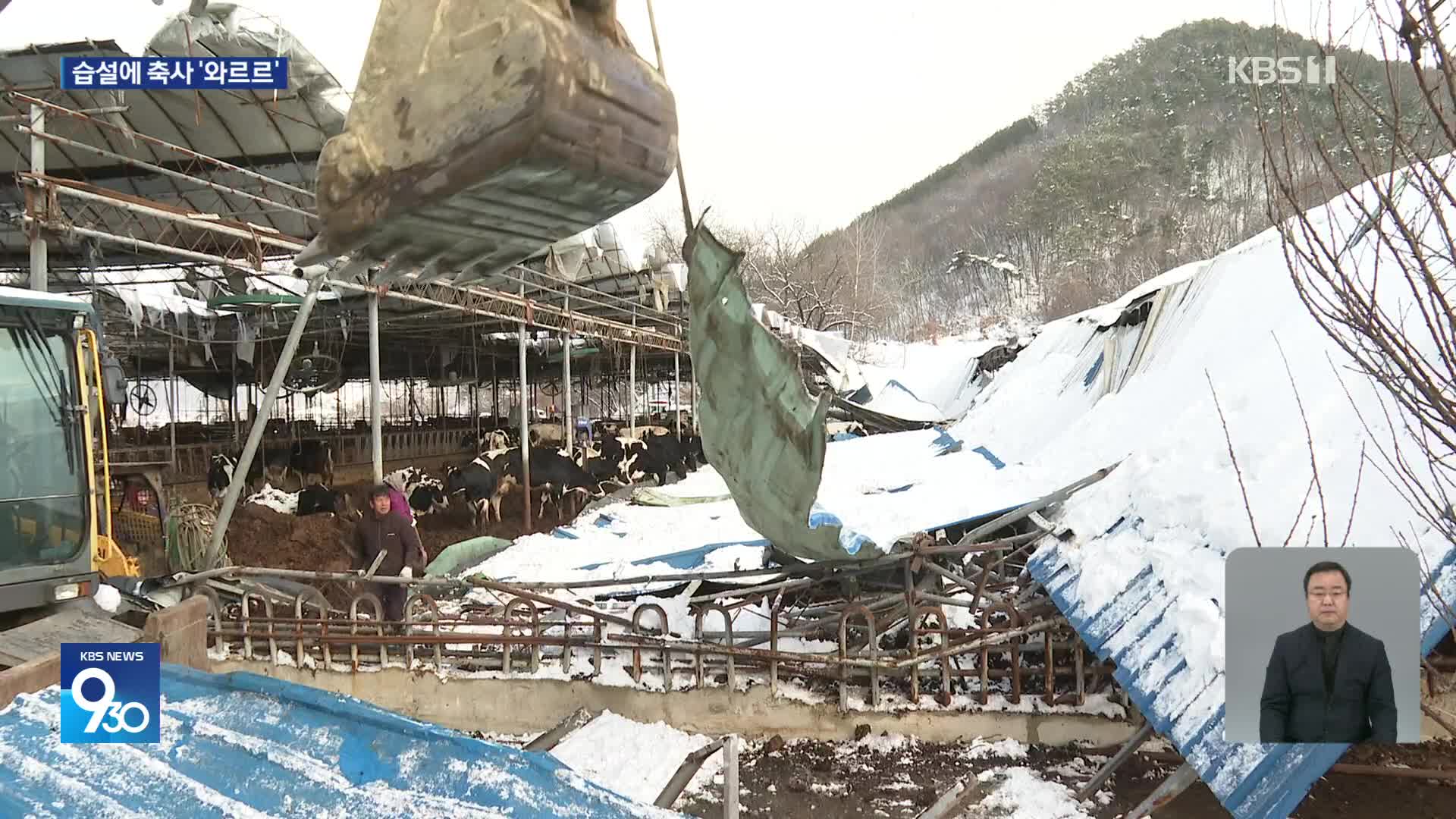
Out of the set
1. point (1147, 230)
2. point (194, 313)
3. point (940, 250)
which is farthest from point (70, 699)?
point (940, 250)

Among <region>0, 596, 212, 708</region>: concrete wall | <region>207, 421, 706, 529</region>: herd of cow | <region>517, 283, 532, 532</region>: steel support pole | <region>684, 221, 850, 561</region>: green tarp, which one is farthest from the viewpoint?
<region>207, 421, 706, 529</region>: herd of cow

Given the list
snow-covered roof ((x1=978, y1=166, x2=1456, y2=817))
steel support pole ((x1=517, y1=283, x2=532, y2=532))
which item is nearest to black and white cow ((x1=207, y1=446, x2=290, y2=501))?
steel support pole ((x1=517, y1=283, x2=532, y2=532))

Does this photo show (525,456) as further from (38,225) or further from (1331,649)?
(1331,649)

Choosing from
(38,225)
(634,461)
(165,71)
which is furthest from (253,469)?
(38,225)

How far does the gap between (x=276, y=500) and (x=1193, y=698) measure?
15190 millimetres

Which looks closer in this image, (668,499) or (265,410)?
(265,410)

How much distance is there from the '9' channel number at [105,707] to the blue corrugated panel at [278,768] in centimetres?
6

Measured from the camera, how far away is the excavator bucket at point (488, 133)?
0.80 meters

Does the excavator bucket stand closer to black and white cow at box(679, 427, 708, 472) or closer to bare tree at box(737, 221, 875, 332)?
black and white cow at box(679, 427, 708, 472)

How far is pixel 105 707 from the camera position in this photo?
2385 millimetres

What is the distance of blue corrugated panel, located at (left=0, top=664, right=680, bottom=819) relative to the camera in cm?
214

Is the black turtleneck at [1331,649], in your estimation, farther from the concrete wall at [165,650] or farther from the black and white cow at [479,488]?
the black and white cow at [479,488]

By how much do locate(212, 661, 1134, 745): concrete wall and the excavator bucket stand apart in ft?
16.2

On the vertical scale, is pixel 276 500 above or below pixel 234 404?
below
